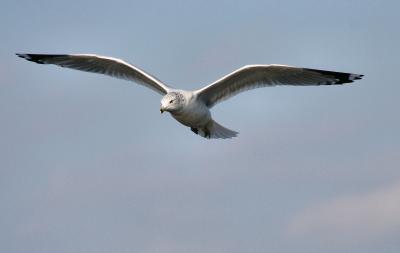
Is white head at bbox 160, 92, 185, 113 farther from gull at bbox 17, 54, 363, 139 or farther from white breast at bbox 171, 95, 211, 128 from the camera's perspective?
white breast at bbox 171, 95, 211, 128

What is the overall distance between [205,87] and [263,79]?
98 cm

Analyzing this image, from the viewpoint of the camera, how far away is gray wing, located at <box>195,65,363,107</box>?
15.2 meters

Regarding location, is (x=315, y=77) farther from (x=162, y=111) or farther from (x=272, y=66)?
(x=162, y=111)

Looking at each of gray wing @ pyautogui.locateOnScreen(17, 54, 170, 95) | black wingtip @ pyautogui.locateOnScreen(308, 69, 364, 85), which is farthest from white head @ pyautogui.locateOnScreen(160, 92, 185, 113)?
black wingtip @ pyautogui.locateOnScreen(308, 69, 364, 85)

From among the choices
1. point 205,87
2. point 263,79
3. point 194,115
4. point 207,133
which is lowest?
point 207,133

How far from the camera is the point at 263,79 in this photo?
15602 mm

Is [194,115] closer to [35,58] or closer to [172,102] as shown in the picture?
[172,102]

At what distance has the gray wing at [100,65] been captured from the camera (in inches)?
635

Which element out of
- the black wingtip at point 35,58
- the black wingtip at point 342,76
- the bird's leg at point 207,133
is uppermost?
the black wingtip at point 342,76

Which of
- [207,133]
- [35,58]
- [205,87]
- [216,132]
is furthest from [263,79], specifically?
[35,58]

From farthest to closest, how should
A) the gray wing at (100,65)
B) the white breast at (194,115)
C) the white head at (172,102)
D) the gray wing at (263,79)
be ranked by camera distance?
the gray wing at (100,65) < the gray wing at (263,79) < the white breast at (194,115) < the white head at (172,102)

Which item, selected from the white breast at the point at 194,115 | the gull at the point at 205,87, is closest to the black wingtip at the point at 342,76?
the gull at the point at 205,87

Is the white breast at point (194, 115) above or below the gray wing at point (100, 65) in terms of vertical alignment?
below

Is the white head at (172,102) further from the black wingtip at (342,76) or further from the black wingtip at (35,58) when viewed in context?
the black wingtip at (35,58)
